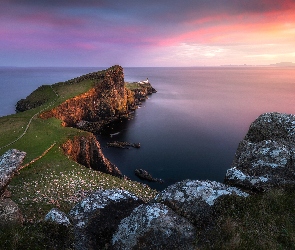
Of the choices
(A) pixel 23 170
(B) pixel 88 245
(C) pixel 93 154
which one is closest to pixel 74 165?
(A) pixel 23 170

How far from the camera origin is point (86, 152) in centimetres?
4556

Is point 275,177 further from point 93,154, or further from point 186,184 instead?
point 93,154

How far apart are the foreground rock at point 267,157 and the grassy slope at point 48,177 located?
52.3 feet

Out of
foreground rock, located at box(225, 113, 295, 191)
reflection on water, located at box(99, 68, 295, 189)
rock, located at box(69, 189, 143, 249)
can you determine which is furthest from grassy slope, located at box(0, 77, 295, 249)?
reflection on water, located at box(99, 68, 295, 189)

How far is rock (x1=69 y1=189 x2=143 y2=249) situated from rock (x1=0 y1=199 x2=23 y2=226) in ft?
11.0

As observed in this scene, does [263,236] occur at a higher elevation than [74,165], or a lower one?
higher

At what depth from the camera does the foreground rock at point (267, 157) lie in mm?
15078

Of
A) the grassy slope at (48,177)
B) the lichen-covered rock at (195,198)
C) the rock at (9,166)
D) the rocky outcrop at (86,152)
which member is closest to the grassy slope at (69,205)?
the grassy slope at (48,177)

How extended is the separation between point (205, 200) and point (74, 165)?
2690 centimetres

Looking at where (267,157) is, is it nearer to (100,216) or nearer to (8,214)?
(100,216)

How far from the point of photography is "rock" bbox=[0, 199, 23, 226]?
42.1 feet

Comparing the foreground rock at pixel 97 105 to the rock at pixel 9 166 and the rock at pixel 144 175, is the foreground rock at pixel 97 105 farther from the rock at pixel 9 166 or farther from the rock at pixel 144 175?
the rock at pixel 9 166

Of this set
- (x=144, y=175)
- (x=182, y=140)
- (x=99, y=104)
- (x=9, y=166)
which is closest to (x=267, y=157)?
(x=9, y=166)

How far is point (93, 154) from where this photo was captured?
47.1 m
